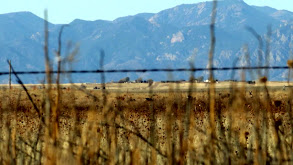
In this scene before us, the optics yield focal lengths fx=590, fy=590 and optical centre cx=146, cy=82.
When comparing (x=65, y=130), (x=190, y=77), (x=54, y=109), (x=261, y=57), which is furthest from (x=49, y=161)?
(x=65, y=130)

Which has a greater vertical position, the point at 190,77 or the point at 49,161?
the point at 190,77

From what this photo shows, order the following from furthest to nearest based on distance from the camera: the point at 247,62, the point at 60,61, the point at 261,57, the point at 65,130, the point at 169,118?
the point at 65,130 < the point at 261,57 < the point at 247,62 < the point at 169,118 < the point at 60,61

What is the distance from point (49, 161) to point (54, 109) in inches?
15.7

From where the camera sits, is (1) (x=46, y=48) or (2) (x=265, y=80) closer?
(1) (x=46, y=48)

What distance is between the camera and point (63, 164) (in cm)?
372

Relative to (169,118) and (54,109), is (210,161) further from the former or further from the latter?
(54,109)

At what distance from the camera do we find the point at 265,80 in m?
3.61

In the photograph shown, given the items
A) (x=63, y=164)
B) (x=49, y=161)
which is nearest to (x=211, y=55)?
(x=49, y=161)

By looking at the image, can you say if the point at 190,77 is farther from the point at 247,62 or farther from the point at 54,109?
the point at 54,109

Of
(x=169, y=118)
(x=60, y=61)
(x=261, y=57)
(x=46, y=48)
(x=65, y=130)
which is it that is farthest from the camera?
(x=65, y=130)

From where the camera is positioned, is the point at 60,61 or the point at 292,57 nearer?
the point at 60,61

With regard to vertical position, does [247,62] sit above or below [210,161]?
above

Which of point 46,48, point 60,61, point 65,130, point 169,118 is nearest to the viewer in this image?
point 46,48

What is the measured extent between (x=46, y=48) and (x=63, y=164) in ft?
4.12
